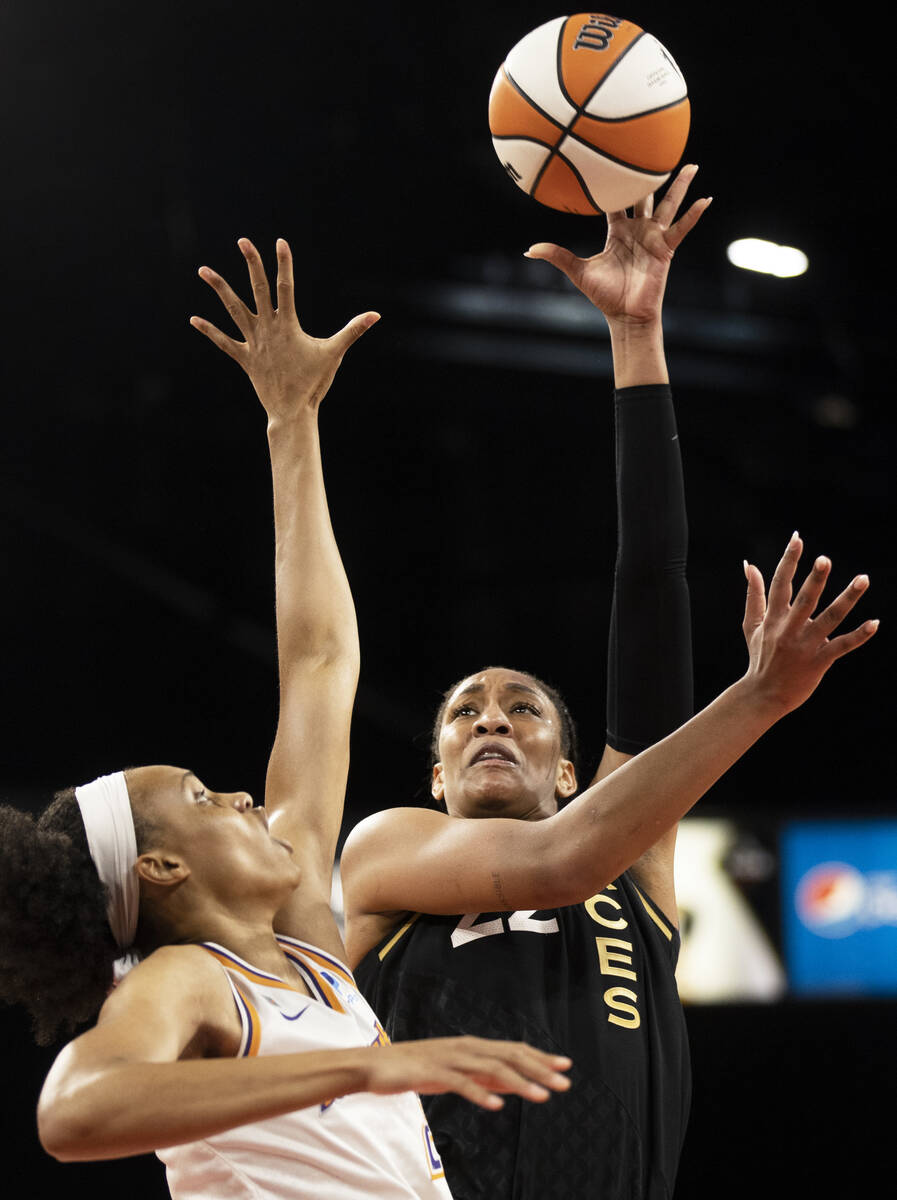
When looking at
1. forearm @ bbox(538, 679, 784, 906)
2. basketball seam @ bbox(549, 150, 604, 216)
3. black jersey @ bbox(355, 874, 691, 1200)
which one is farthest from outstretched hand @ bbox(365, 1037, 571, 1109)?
basketball seam @ bbox(549, 150, 604, 216)

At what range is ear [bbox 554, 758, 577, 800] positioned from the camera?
3.16 metres

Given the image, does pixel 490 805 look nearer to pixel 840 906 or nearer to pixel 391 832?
pixel 391 832

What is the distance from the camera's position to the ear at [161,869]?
6.67ft

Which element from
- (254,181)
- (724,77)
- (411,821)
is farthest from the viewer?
(254,181)

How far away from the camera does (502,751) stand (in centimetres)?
297

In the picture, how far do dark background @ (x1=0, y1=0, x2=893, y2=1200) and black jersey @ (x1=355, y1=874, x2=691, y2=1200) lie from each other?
4.20 meters

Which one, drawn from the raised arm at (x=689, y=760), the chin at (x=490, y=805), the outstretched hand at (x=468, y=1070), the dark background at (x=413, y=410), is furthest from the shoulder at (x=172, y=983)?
the dark background at (x=413, y=410)

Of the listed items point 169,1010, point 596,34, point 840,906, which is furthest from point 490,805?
point 840,906

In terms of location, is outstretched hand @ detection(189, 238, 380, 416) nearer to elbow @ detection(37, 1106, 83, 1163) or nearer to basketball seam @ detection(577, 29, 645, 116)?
basketball seam @ detection(577, 29, 645, 116)

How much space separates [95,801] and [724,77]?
518cm

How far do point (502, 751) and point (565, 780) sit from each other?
285 millimetres

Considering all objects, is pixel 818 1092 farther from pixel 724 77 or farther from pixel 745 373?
pixel 724 77

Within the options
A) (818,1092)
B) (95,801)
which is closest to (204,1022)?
(95,801)

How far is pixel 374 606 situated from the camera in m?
7.61
